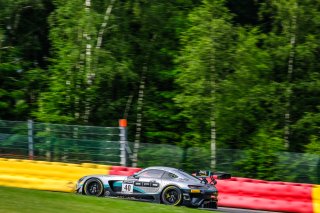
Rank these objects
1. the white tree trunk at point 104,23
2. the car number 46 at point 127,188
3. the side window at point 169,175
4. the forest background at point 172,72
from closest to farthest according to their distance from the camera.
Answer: the side window at point 169,175 → the car number 46 at point 127,188 → the forest background at point 172,72 → the white tree trunk at point 104,23

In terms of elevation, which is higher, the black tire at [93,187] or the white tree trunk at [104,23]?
the white tree trunk at [104,23]

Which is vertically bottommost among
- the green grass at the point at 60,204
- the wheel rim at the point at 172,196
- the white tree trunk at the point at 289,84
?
the wheel rim at the point at 172,196

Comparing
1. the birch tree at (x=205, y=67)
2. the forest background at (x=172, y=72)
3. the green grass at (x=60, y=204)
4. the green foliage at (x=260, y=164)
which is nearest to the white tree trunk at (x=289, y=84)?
the forest background at (x=172, y=72)

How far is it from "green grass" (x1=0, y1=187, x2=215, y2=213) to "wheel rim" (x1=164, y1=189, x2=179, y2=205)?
183 centimetres

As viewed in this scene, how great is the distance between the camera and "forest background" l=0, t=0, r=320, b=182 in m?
28.0

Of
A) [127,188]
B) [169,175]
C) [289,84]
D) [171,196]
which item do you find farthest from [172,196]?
[289,84]

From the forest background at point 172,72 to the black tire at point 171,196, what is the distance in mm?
7513

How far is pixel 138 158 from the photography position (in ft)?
75.4

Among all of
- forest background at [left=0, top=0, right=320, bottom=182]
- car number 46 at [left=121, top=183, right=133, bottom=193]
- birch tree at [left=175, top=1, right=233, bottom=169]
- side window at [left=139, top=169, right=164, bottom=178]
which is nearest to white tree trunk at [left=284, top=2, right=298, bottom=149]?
forest background at [left=0, top=0, right=320, bottom=182]

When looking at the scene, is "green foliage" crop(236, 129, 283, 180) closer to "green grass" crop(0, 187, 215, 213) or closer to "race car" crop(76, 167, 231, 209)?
"race car" crop(76, 167, 231, 209)

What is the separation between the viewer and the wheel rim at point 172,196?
1664 cm

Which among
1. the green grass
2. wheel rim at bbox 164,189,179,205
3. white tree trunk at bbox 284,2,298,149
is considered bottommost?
wheel rim at bbox 164,189,179,205

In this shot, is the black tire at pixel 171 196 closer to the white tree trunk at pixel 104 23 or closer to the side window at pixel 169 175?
the side window at pixel 169 175

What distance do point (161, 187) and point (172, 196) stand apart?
0.41 meters
